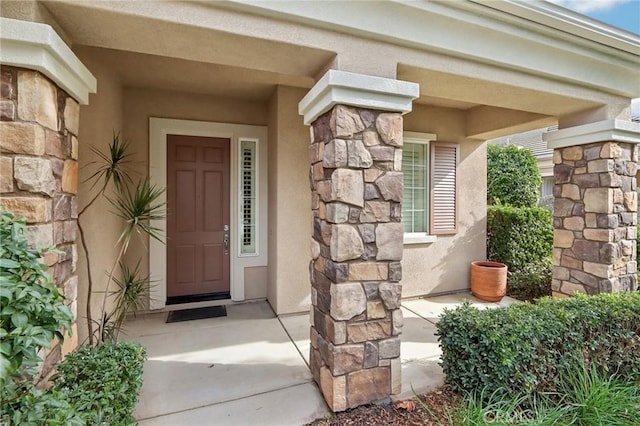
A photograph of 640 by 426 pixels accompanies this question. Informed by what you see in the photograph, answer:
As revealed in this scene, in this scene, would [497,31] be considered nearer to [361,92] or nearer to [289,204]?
[361,92]

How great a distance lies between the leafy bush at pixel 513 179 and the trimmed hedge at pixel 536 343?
4001 millimetres

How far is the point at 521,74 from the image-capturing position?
2.89 meters

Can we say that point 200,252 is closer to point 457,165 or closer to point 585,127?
point 457,165

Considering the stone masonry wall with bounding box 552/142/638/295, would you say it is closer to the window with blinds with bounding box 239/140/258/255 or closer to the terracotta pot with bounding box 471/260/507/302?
the terracotta pot with bounding box 471/260/507/302

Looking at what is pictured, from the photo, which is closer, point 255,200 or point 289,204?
point 289,204

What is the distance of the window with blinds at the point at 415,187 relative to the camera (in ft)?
16.3

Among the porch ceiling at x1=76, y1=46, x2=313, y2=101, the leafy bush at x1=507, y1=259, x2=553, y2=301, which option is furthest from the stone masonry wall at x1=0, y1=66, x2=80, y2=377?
the leafy bush at x1=507, y1=259, x2=553, y2=301

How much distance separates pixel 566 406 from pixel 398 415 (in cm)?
121

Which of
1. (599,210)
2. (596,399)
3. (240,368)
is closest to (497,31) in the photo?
(599,210)

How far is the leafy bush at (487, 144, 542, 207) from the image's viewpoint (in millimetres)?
6301

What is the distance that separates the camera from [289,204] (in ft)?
13.3

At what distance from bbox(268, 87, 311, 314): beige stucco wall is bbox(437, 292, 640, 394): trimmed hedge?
208cm

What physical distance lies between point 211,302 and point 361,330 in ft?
9.43

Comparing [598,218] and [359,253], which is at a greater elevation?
[598,218]
